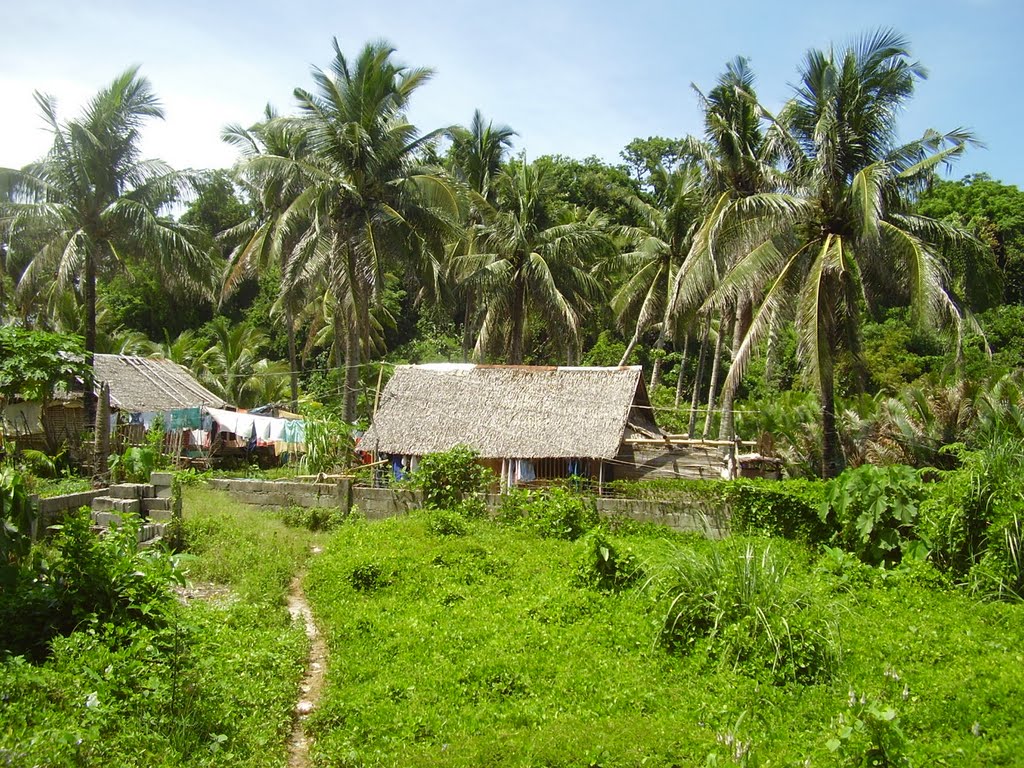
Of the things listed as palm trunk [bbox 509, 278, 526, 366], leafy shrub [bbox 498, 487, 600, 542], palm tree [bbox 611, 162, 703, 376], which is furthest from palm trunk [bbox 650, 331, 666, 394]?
leafy shrub [bbox 498, 487, 600, 542]

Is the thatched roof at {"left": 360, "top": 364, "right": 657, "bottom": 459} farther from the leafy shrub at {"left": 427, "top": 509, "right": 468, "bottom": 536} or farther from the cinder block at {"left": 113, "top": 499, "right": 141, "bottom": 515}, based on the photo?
the cinder block at {"left": 113, "top": 499, "right": 141, "bottom": 515}

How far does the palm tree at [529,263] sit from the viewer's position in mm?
23844

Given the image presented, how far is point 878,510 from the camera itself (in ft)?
35.0

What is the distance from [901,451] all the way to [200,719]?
15.3 metres

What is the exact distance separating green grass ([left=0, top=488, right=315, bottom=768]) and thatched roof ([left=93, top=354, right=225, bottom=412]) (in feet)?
47.7

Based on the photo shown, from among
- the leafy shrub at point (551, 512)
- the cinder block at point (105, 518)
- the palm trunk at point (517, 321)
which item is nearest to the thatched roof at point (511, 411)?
the leafy shrub at point (551, 512)

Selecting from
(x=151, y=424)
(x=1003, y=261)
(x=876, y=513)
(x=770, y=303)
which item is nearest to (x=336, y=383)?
(x=151, y=424)

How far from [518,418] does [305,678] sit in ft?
35.6

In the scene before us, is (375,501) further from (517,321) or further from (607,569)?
(517,321)

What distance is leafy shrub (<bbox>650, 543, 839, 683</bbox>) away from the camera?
22.5 ft

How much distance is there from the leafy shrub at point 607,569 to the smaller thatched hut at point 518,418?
279 inches

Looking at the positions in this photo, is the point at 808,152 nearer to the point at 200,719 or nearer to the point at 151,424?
the point at 200,719

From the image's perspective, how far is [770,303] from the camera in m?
14.6

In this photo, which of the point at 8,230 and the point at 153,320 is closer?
the point at 8,230
